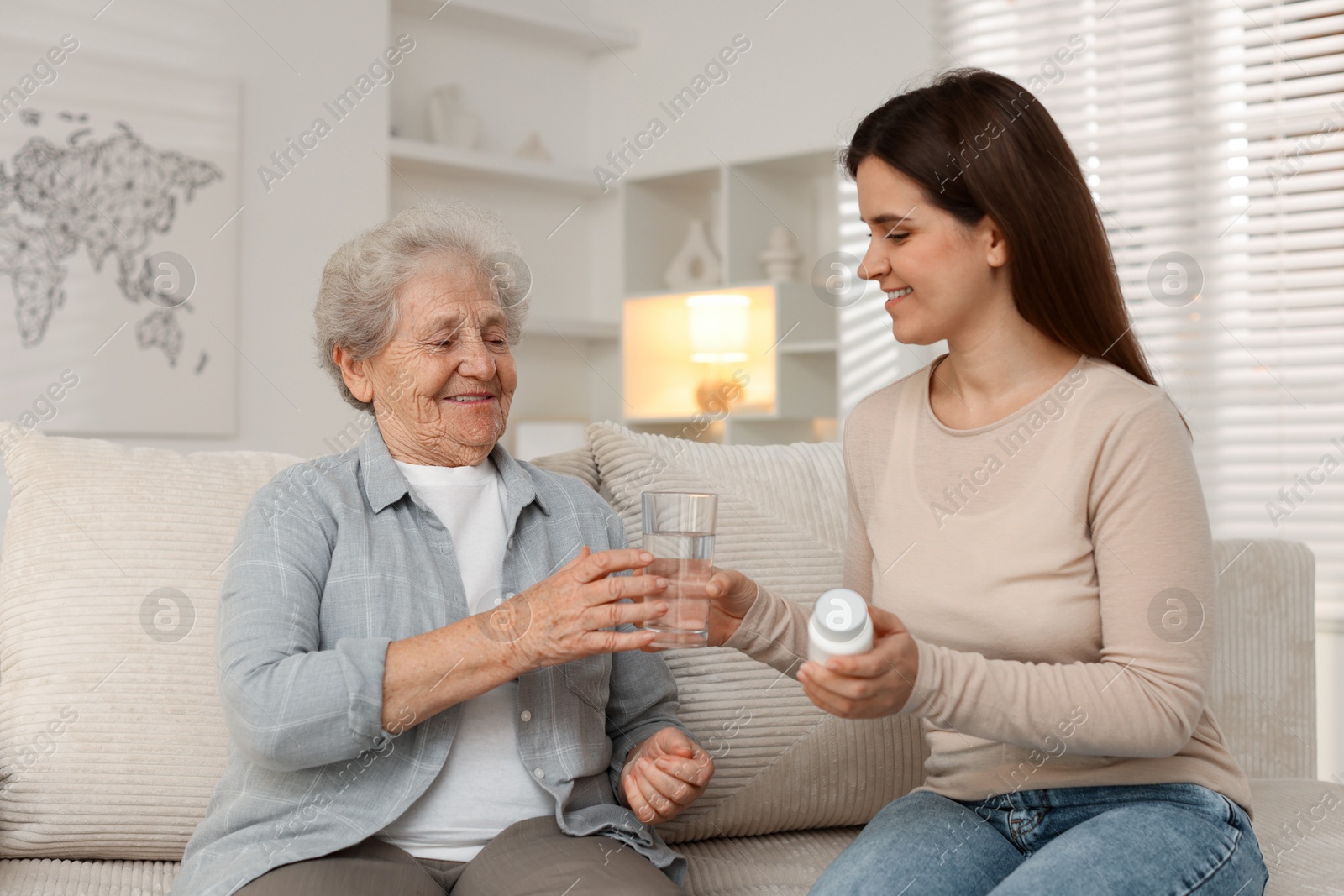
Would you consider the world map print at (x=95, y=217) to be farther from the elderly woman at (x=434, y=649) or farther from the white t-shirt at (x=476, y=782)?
the white t-shirt at (x=476, y=782)

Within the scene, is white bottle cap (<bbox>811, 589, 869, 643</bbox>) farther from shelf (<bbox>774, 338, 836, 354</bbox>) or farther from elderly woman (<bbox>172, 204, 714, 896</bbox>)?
shelf (<bbox>774, 338, 836, 354</bbox>)

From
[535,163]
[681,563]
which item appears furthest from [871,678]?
[535,163]

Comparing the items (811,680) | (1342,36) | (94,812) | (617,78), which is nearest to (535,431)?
(617,78)

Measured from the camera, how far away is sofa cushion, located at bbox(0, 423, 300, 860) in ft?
4.91

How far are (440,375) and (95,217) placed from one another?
274cm

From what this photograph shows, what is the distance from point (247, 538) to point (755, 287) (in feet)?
11.0

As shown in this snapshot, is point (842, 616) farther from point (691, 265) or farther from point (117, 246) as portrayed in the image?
point (691, 265)

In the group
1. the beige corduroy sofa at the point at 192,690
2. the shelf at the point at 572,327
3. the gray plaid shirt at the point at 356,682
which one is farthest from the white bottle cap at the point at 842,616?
the shelf at the point at 572,327

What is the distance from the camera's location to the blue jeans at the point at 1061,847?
3.81 feet

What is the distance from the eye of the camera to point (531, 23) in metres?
4.84

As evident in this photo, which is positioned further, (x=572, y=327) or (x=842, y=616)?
(x=572, y=327)

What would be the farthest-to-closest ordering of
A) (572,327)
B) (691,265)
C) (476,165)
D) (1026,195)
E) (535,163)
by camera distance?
(691,265), (572,327), (535,163), (476,165), (1026,195)

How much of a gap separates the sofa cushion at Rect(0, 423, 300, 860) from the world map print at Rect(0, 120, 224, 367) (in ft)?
7.35

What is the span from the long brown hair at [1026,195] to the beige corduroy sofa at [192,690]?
0.56 metres
